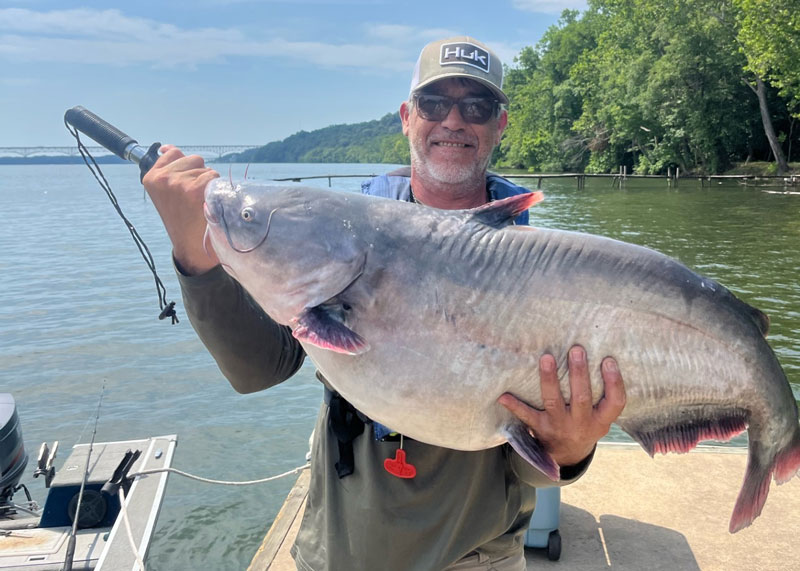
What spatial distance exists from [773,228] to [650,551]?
2278cm

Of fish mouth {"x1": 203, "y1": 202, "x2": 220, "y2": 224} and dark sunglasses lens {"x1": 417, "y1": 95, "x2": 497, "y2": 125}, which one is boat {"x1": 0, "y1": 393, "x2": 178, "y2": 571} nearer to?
fish mouth {"x1": 203, "y1": 202, "x2": 220, "y2": 224}

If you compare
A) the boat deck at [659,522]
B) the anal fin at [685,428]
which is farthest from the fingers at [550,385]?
the boat deck at [659,522]

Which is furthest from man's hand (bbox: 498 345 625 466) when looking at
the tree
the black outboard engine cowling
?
the tree

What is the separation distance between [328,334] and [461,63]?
145 centimetres

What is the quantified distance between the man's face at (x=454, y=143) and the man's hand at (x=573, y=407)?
3.66ft

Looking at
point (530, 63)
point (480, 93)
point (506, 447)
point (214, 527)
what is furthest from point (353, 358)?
point (530, 63)

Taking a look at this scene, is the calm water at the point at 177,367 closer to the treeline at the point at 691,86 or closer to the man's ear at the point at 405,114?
the man's ear at the point at 405,114

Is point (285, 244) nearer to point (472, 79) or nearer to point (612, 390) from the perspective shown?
point (612, 390)

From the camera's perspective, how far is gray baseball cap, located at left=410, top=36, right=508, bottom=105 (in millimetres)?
2570

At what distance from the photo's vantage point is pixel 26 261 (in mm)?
22500

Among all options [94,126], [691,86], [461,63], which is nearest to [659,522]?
[461,63]

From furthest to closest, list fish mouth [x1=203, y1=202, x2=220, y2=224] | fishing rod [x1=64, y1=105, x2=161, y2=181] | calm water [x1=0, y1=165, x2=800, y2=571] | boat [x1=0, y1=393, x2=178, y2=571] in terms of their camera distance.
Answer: calm water [x1=0, y1=165, x2=800, y2=571]
boat [x1=0, y1=393, x2=178, y2=571]
fishing rod [x1=64, y1=105, x2=161, y2=181]
fish mouth [x1=203, y1=202, x2=220, y2=224]

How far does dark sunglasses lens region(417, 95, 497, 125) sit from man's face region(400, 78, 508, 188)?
0.06 feet

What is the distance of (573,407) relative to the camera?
1.83 metres
